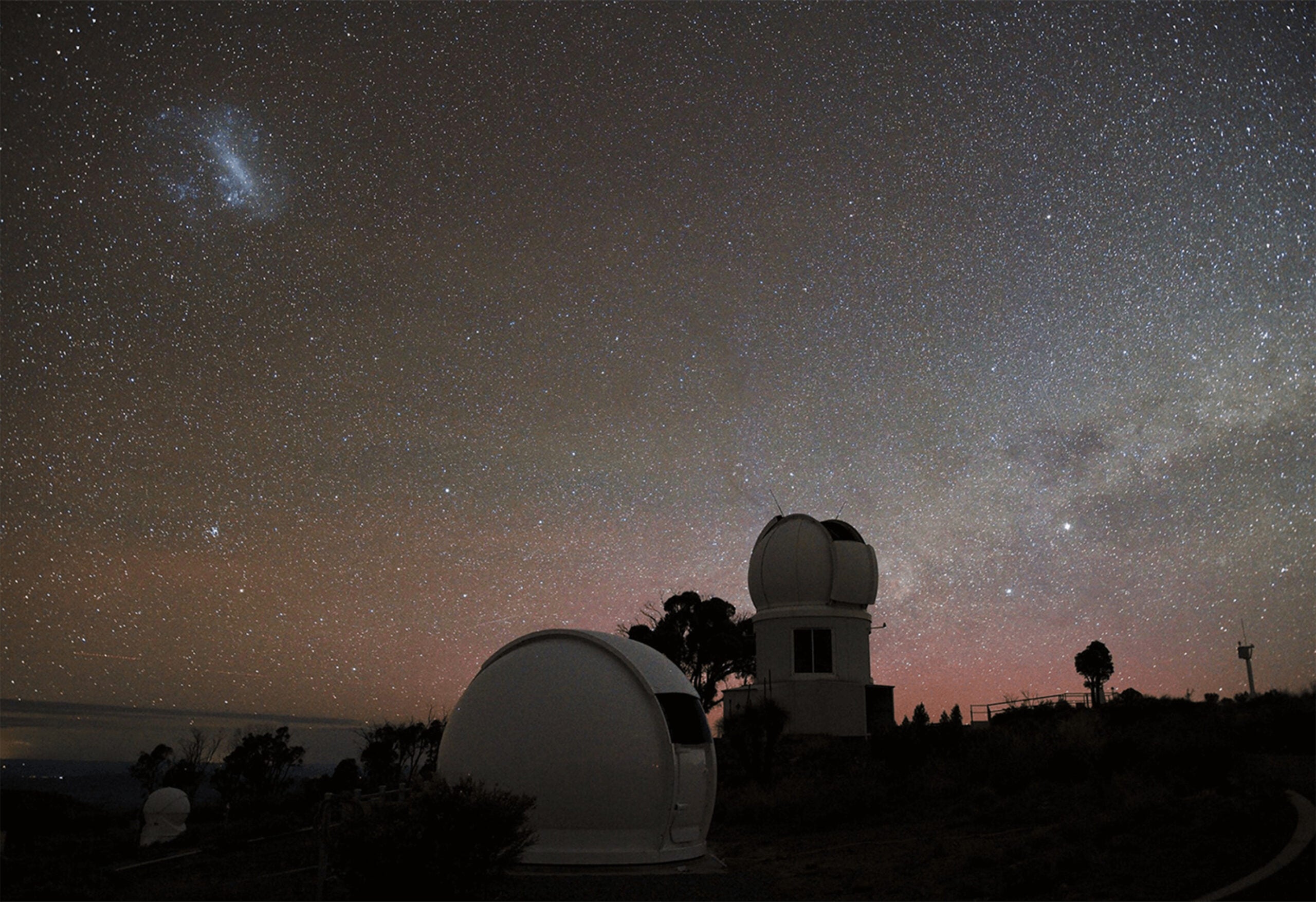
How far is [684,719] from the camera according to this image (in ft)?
42.7

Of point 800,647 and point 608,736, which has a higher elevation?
point 800,647

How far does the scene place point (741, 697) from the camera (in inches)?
1071

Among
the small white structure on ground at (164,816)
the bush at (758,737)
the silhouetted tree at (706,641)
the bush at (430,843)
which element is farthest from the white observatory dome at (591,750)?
the silhouetted tree at (706,641)

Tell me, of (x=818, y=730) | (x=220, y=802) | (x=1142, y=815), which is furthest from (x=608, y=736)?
(x=220, y=802)

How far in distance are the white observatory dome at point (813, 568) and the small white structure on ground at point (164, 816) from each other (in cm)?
1794

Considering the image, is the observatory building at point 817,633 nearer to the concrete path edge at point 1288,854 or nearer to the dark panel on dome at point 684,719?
the dark panel on dome at point 684,719

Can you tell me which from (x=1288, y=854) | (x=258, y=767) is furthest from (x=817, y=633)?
(x=258, y=767)

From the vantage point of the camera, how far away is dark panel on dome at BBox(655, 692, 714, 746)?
1269 cm

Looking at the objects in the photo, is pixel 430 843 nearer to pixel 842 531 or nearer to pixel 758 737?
pixel 758 737

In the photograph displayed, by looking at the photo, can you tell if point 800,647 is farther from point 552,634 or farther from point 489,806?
point 489,806

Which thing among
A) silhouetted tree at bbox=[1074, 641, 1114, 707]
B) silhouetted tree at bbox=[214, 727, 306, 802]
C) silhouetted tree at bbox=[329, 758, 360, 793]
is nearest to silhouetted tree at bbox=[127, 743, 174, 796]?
silhouetted tree at bbox=[214, 727, 306, 802]

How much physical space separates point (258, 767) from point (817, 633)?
99.7ft

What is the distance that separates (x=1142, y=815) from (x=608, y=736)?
23.0ft

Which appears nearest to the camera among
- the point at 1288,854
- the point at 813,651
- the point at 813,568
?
the point at 1288,854
